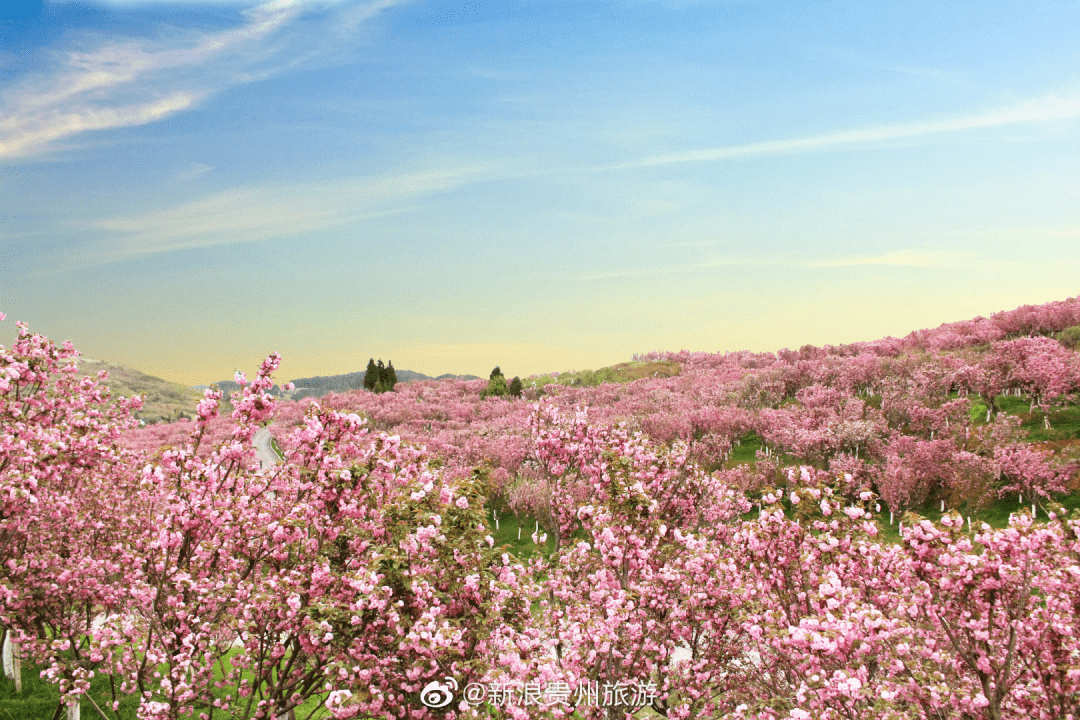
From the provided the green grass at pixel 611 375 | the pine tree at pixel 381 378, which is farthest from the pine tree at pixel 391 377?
the green grass at pixel 611 375

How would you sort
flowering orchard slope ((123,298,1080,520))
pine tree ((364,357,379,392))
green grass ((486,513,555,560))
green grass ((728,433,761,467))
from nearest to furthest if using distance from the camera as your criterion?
flowering orchard slope ((123,298,1080,520)) < green grass ((486,513,555,560)) < green grass ((728,433,761,467)) < pine tree ((364,357,379,392))

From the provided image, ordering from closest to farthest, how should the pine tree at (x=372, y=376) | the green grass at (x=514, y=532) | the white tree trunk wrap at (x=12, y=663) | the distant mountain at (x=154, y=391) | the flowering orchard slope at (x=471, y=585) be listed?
the flowering orchard slope at (x=471, y=585) < the white tree trunk wrap at (x=12, y=663) < the green grass at (x=514, y=532) < the pine tree at (x=372, y=376) < the distant mountain at (x=154, y=391)

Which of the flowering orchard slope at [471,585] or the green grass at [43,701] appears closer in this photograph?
the flowering orchard slope at [471,585]

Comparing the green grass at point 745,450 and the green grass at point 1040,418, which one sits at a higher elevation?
the green grass at point 1040,418

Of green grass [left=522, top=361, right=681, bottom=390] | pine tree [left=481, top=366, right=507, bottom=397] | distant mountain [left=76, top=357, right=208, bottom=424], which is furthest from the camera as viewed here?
distant mountain [left=76, top=357, right=208, bottom=424]

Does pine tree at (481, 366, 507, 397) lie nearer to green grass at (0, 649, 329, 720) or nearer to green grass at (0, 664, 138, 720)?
green grass at (0, 649, 329, 720)

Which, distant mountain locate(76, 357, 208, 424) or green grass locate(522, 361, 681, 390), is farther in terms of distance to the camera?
distant mountain locate(76, 357, 208, 424)

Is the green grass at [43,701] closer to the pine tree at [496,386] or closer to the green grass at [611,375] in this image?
the pine tree at [496,386]

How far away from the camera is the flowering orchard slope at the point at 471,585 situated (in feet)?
34.6

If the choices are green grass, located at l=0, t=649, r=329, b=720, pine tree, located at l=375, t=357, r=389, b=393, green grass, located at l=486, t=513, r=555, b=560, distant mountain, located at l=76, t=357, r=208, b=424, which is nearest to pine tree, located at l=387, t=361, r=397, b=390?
pine tree, located at l=375, t=357, r=389, b=393

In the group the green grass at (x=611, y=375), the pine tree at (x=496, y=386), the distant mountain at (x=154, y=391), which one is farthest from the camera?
the distant mountain at (x=154, y=391)

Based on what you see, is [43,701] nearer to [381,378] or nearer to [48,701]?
[48,701]

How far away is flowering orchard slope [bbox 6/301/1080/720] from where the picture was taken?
10539 millimetres

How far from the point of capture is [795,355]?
312 feet
